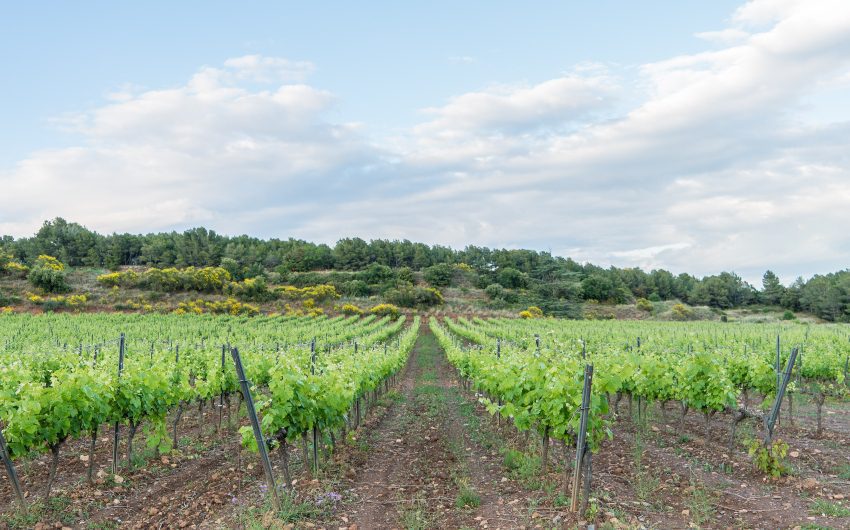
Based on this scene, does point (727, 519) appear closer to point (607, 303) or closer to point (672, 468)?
point (672, 468)

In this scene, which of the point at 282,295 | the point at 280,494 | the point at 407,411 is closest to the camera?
the point at 280,494

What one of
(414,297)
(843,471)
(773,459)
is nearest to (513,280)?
(414,297)

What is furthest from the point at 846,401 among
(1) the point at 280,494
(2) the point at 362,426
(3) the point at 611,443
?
(1) the point at 280,494

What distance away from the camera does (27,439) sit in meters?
6.27

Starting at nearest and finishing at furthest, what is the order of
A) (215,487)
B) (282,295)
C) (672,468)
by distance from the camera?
(215,487) → (672,468) → (282,295)

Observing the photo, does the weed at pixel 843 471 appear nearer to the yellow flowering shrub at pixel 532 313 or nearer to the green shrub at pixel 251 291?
the yellow flowering shrub at pixel 532 313

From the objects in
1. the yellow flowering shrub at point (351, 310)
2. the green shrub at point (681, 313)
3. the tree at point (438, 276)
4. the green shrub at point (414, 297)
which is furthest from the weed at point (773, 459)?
the tree at point (438, 276)

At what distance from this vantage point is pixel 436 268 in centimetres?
7938

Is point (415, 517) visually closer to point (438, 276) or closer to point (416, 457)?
point (416, 457)

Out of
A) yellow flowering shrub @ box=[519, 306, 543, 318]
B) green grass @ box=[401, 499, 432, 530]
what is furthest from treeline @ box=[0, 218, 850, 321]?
green grass @ box=[401, 499, 432, 530]

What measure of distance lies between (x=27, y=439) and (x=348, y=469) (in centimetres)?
402

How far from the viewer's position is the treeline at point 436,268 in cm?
7231

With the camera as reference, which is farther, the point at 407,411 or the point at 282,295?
the point at 282,295

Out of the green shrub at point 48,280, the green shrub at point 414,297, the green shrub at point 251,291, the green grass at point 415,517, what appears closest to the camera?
the green grass at point 415,517
